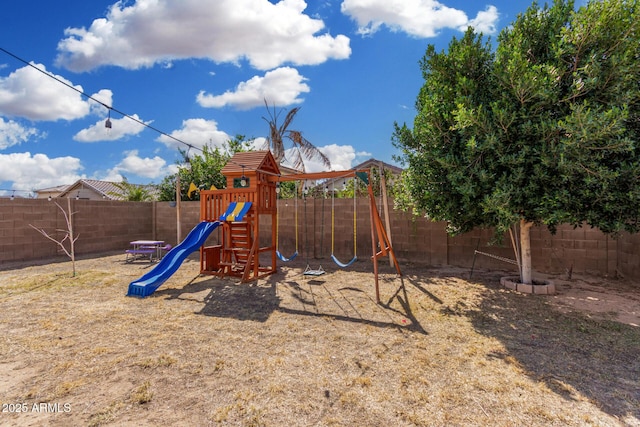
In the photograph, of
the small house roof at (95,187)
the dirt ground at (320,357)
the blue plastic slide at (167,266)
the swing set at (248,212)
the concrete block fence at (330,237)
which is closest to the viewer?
the dirt ground at (320,357)

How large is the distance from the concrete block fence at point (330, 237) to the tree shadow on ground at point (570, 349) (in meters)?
2.68

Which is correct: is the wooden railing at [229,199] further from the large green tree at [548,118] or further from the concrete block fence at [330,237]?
the large green tree at [548,118]

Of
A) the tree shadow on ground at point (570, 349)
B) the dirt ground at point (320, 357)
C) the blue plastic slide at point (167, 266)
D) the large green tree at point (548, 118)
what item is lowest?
the tree shadow on ground at point (570, 349)

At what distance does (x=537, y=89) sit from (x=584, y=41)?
0.98 m

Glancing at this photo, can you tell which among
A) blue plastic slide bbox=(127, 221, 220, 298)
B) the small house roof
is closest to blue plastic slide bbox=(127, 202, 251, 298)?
blue plastic slide bbox=(127, 221, 220, 298)

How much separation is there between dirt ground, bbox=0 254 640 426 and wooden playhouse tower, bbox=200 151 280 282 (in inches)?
62.9

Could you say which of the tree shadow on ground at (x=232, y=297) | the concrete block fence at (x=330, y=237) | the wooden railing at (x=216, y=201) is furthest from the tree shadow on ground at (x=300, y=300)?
the concrete block fence at (x=330, y=237)

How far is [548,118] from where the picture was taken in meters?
4.48

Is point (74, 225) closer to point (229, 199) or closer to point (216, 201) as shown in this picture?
point (216, 201)

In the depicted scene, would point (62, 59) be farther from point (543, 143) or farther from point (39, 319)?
point (543, 143)

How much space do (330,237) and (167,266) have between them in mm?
4533

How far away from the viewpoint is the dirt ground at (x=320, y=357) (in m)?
2.27

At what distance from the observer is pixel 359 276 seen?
6.97 meters

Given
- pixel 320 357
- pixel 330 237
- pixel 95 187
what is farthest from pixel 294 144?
pixel 95 187
